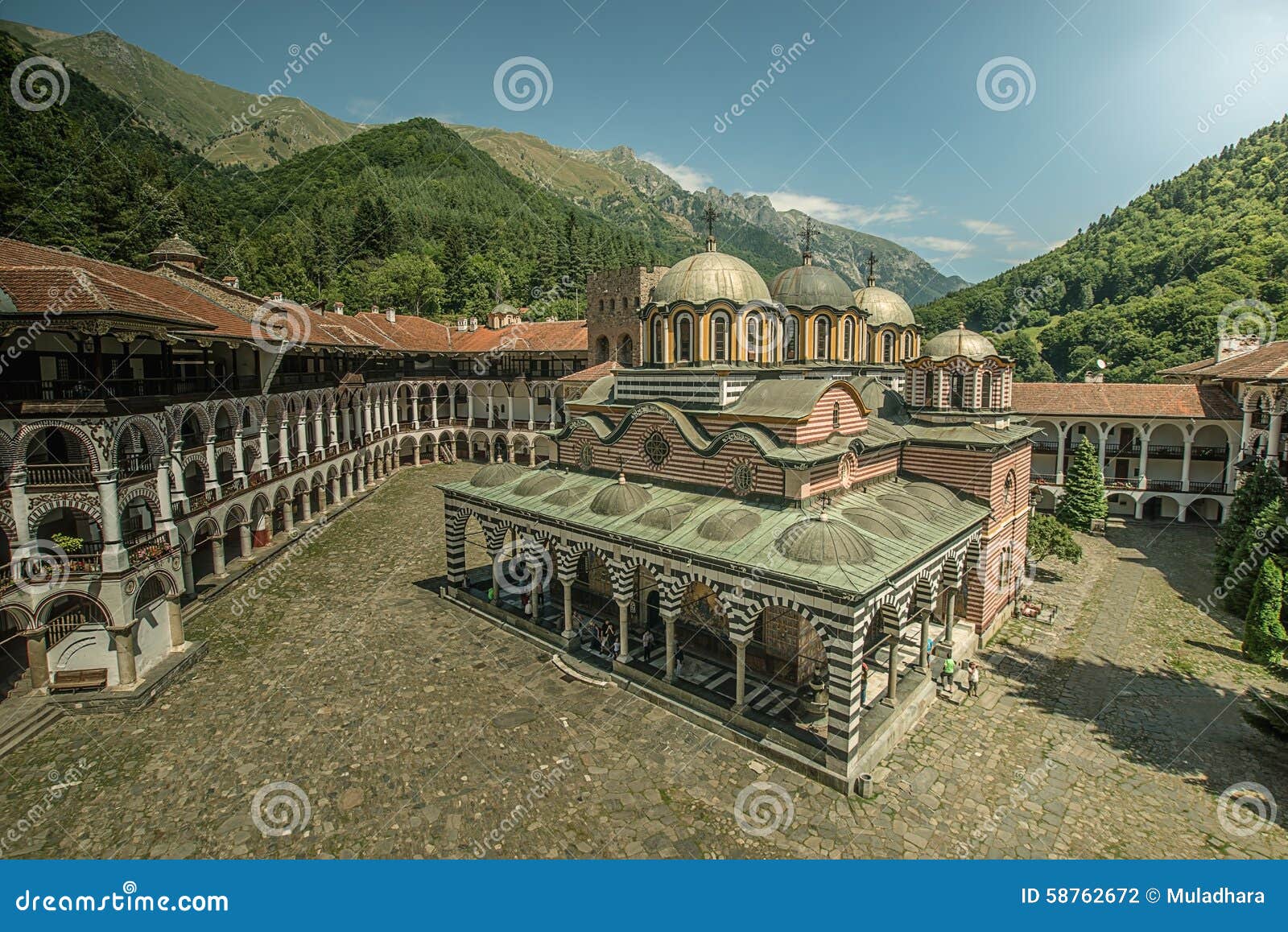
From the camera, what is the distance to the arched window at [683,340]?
21047mm

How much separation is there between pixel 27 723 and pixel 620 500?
15004mm

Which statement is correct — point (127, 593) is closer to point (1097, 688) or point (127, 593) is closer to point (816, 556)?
point (816, 556)

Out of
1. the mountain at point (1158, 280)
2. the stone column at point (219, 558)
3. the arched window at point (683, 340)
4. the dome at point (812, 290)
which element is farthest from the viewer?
the mountain at point (1158, 280)

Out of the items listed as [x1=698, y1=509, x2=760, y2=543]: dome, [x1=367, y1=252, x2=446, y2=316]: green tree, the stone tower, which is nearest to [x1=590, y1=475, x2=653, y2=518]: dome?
[x1=698, y1=509, x2=760, y2=543]: dome

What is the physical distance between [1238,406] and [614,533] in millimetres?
36080

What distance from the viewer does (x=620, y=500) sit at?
61.0ft

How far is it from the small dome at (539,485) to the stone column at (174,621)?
33.1 feet

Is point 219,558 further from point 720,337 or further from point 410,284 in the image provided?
point 410,284

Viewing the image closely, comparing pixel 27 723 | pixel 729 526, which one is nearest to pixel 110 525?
pixel 27 723

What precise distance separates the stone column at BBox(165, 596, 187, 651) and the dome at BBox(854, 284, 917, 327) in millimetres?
26250

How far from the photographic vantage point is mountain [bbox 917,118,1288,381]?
61500 mm

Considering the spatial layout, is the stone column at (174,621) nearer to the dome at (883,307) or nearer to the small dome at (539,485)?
the small dome at (539,485)

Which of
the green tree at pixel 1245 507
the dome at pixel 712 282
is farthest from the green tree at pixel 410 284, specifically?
the green tree at pixel 1245 507

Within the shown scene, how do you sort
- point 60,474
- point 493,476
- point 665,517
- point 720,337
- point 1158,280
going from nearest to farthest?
1. point 60,474
2. point 665,517
3. point 720,337
4. point 493,476
5. point 1158,280
